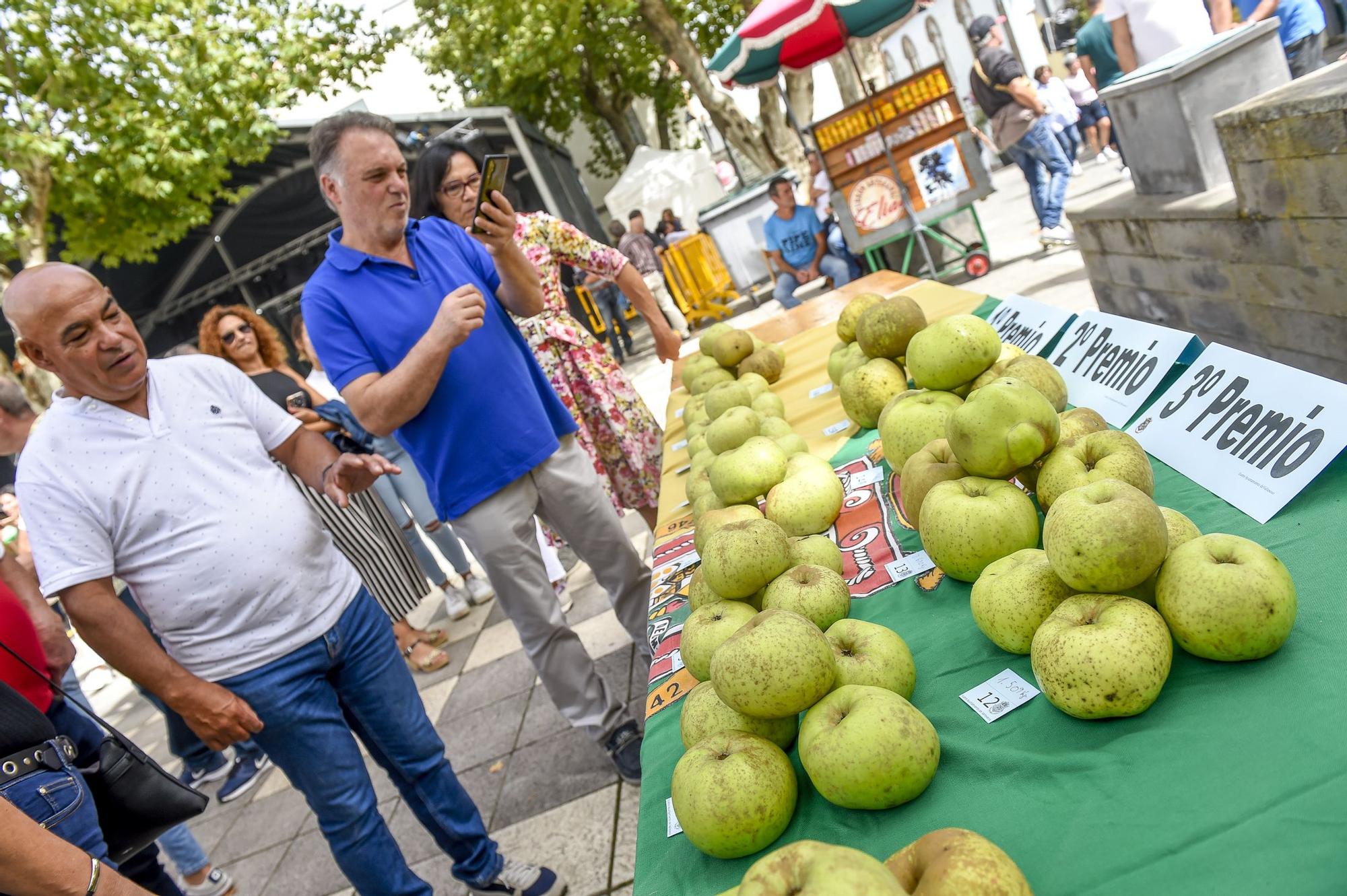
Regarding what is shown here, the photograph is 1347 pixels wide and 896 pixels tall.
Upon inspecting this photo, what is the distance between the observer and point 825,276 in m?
9.91

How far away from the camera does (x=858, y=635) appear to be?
1.55 metres

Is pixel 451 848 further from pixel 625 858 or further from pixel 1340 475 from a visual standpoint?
pixel 1340 475

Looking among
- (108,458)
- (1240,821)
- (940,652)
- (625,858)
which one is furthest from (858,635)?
(108,458)

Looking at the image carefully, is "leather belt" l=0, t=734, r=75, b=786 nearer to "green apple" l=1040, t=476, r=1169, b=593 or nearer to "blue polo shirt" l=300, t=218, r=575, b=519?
"blue polo shirt" l=300, t=218, r=575, b=519

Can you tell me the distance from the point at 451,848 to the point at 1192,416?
256 cm

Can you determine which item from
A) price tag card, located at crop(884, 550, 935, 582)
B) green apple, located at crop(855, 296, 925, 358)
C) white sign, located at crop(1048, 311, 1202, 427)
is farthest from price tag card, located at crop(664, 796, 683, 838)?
green apple, located at crop(855, 296, 925, 358)

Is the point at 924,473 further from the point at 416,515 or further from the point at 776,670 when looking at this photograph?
the point at 416,515

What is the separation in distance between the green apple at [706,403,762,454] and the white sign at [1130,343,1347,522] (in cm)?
112

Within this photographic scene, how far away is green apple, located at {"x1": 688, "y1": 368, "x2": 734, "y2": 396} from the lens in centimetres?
379

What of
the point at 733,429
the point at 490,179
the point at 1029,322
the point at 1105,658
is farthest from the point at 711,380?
the point at 1105,658

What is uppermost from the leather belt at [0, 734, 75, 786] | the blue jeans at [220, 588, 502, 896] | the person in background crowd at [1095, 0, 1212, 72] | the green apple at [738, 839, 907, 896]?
the person in background crowd at [1095, 0, 1212, 72]

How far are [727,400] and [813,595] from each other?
1553mm

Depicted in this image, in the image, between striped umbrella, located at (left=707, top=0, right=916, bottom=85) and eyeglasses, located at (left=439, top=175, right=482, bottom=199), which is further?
striped umbrella, located at (left=707, top=0, right=916, bottom=85)

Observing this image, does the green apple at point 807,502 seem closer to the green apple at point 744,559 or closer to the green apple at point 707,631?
the green apple at point 744,559
